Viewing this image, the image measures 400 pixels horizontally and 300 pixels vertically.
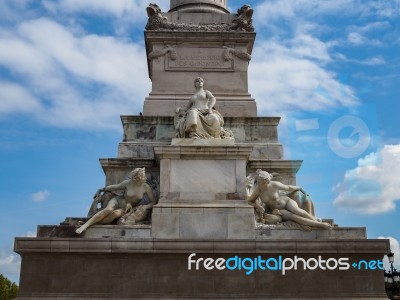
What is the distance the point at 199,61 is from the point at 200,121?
4.16 meters

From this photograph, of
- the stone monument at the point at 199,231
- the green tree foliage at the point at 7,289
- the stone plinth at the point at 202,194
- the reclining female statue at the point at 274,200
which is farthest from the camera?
the green tree foliage at the point at 7,289

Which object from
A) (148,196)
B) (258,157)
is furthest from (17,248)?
(258,157)

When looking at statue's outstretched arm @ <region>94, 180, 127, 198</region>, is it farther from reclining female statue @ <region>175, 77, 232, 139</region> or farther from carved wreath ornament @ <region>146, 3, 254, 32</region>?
carved wreath ornament @ <region>146, 3, 254, 32</region>

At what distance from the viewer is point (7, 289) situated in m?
46.7

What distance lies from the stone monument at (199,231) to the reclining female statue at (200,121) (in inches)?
1.4

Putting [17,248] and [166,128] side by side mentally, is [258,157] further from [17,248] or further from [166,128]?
[17,248]

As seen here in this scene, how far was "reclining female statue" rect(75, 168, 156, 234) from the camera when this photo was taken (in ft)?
49.6

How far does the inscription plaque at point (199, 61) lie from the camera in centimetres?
1995

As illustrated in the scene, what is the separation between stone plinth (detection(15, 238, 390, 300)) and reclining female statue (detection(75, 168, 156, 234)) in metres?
1.39

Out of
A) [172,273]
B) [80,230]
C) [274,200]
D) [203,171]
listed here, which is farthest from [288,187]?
[80,230]

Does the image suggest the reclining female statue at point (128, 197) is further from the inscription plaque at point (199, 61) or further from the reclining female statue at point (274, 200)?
the inscription plaque at point (199, 61)

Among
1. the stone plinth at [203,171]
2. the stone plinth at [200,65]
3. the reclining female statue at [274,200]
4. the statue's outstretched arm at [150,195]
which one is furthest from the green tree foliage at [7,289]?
the reclining female statue at [274,200]

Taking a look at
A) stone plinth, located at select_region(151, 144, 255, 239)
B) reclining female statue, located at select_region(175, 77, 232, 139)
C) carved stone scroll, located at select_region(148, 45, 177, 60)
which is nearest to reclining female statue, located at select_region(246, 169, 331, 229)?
stone plinth, located at select_region(151, 144, 255, 239)

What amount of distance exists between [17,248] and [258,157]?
315 inches
